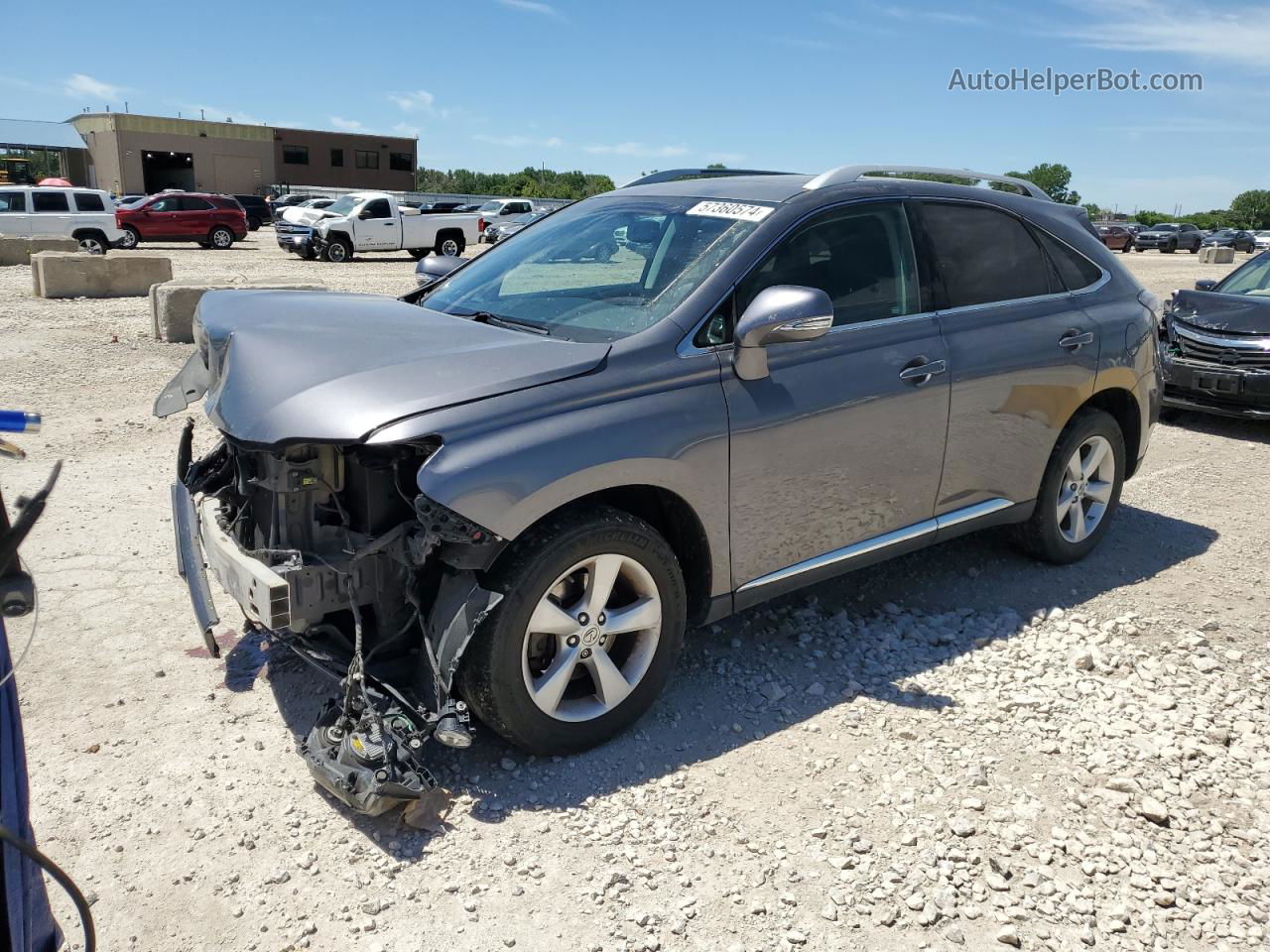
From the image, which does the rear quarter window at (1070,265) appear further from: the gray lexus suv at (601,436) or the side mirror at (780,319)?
the side mirror at (780,319)

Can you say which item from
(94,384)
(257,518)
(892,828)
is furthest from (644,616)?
(94,384)

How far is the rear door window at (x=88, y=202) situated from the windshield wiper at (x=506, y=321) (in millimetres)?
25291

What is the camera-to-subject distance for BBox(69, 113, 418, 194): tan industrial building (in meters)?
64.9

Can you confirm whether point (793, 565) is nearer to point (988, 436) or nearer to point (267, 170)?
point (988, 436)

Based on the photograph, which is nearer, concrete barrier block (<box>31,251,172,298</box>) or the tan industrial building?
concrete barrier block (<box>31,251,172,298</box>)

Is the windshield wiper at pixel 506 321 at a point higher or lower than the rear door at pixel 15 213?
lower

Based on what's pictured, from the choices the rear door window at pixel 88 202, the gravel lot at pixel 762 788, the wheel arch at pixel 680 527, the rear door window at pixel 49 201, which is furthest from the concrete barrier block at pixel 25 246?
the wheel arch at pixel 680 527

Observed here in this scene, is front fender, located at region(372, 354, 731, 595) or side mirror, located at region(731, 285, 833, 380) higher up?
side mirror, located at region(731, 285, 833, 380)

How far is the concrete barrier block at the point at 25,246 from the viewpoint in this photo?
820 inches

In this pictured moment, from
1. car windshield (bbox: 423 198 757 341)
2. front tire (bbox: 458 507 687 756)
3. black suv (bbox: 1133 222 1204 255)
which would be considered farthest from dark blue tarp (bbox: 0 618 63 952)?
black suv (bbox: 1133 222 1204 255)

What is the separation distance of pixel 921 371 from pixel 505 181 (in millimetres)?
89409

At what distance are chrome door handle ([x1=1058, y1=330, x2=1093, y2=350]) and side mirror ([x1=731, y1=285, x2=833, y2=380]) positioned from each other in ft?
6.03

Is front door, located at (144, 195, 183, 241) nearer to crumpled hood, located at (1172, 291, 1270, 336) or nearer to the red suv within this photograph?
the red suv

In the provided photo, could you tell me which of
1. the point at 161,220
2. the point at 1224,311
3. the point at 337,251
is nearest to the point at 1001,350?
the point at 1224,311
